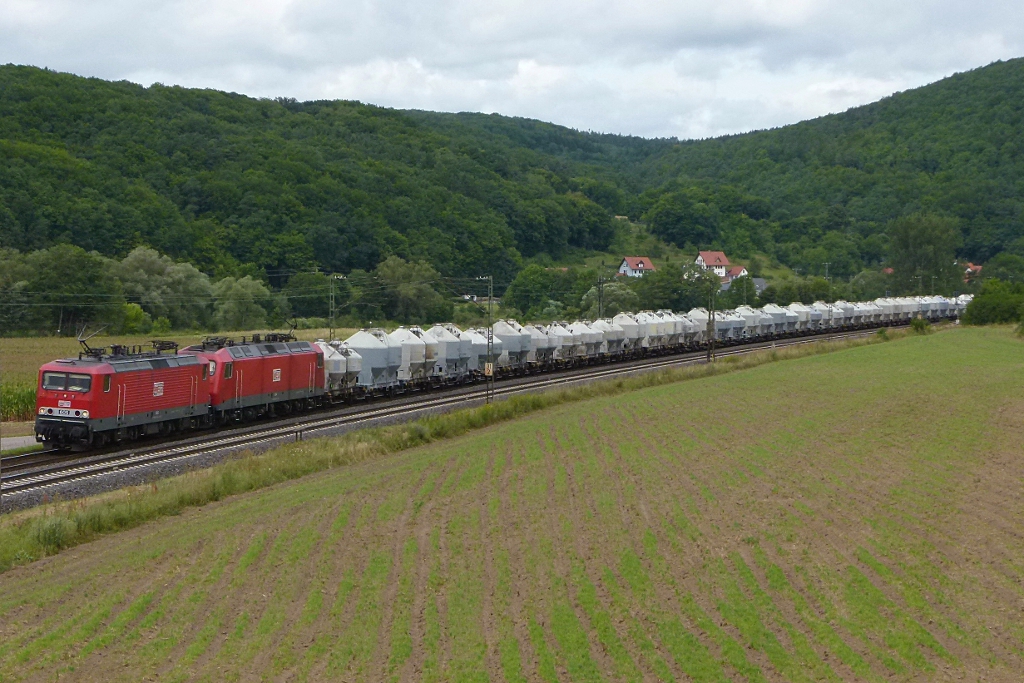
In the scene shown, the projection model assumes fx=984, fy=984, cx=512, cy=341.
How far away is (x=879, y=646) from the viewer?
15953mm

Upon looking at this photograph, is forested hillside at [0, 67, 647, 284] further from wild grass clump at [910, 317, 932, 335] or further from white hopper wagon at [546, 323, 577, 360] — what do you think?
wild grass clump at [910, 317, 932, 335]

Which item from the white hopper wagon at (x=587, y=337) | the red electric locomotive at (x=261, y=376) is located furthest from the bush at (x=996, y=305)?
the red electric locomotive at (x=261, y=376)

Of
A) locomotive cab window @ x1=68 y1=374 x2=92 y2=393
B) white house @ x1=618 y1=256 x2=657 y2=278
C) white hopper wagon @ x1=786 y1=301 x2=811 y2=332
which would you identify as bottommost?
locomotive cab window @ x1=68 y1=374 x2=92 y2=393

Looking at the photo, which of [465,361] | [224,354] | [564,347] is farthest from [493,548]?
[564,347]

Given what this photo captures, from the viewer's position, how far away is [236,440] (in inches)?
1615

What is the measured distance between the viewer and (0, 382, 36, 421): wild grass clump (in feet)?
154

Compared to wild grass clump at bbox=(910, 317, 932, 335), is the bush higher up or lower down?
higher up

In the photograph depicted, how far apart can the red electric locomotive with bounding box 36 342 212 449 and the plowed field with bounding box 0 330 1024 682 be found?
9.69m

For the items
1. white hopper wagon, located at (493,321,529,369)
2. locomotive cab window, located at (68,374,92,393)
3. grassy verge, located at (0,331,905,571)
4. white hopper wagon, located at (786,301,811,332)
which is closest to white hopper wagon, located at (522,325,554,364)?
white hopper wagon, located at (493,321,529,369)

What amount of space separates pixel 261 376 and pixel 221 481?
642 inches

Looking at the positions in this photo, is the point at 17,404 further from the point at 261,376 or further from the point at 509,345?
the point at 509,345

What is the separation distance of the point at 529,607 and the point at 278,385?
32.7m

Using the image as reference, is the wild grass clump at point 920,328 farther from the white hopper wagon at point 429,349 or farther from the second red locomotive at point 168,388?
the second red locomotive at point 168,388

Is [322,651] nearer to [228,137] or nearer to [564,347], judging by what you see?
[564,347]
